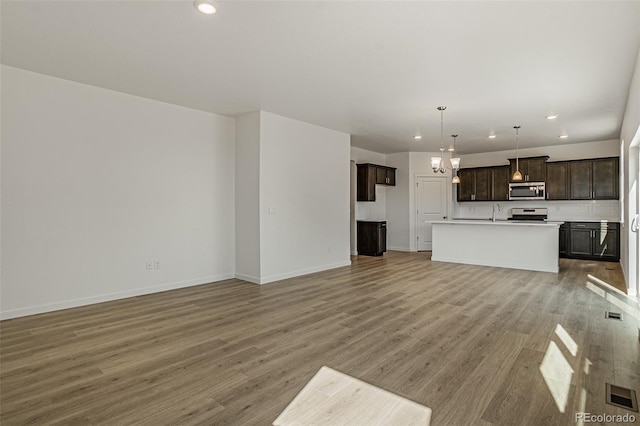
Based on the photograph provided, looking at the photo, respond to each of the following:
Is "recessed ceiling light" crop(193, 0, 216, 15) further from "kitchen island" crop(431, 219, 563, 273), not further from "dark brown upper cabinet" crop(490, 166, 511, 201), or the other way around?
"dark brown upper cabinet" crop(490, 166, 511, 201)

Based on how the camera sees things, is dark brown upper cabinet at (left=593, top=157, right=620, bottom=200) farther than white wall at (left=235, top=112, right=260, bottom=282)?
Yes

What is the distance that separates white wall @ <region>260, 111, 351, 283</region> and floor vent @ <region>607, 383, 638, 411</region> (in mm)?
4331

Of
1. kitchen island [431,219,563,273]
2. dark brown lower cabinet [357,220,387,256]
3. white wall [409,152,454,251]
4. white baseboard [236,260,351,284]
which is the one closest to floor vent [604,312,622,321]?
kitchen island [431,219,563,273]

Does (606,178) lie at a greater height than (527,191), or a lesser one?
greater

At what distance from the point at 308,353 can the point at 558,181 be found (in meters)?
8.24

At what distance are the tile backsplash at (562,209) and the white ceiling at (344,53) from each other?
343cm

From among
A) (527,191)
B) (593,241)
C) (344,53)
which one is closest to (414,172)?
(527,191)

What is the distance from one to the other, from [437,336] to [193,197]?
4.08 metres

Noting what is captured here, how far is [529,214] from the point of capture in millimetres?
8914

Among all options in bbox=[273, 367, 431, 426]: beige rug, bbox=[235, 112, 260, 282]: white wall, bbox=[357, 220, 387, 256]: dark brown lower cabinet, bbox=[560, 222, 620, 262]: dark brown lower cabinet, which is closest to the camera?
bbox=[273, 367, 431, 426]: beige rug

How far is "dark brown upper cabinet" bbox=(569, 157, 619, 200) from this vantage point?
7.63m

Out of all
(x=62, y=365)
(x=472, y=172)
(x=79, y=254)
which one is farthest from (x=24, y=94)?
(x=472, y=172)

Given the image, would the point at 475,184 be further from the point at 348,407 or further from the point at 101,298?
the point at 101,298

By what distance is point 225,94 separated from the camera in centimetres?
467
